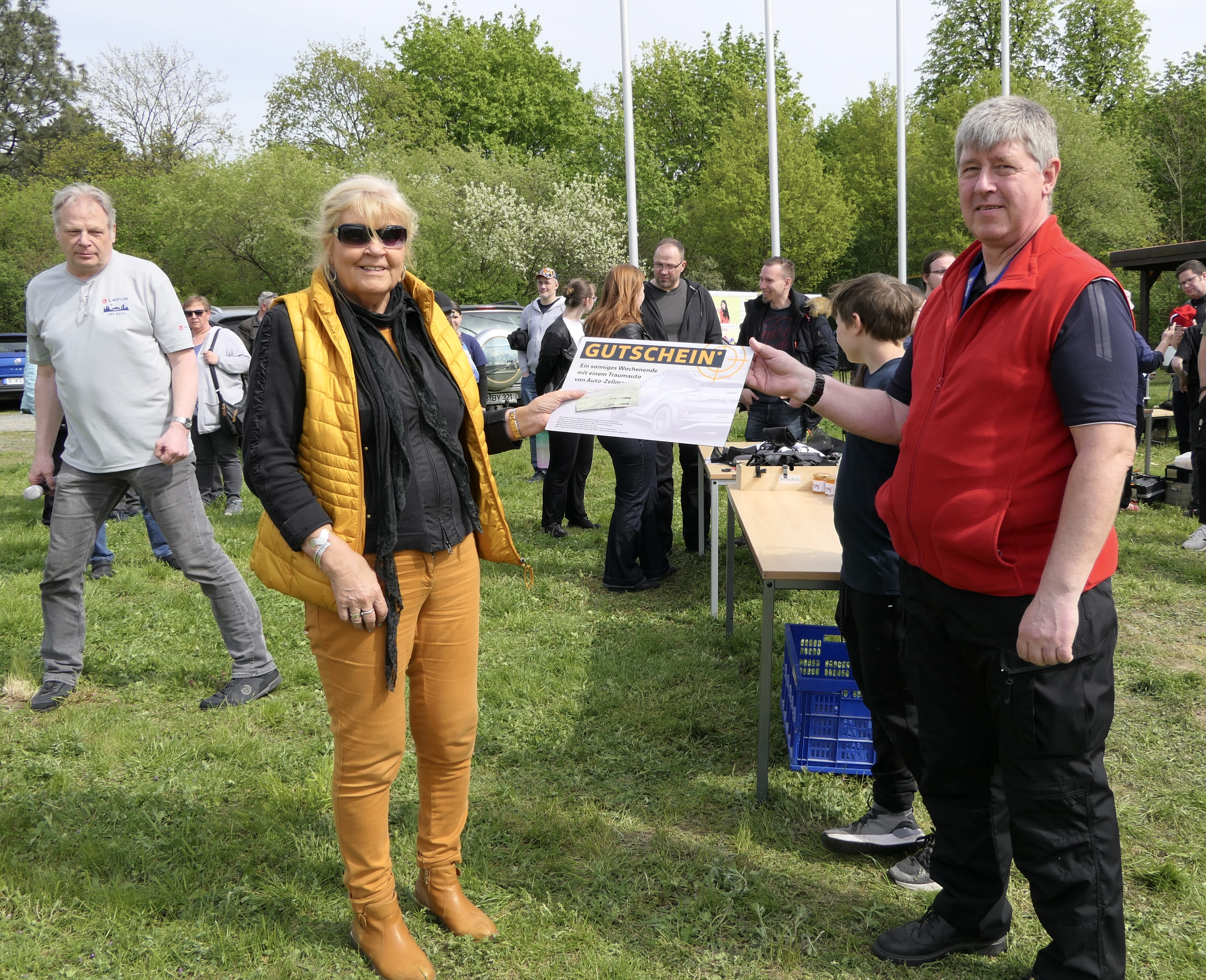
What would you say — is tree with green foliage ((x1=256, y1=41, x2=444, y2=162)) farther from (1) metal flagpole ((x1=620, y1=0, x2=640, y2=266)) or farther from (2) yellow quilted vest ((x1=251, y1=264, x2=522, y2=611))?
(2) yellow quilted vest ((x1=251, y1=264, x2=522, y2=611))

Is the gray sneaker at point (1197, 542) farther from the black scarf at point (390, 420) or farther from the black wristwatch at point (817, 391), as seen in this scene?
the black scarf at point (390, 420)

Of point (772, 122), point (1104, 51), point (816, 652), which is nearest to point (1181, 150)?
point (1104, 51)

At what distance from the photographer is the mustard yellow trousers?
239 cm

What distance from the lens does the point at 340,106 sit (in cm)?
3797

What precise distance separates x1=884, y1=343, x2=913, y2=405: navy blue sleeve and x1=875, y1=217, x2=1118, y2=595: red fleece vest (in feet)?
1.13

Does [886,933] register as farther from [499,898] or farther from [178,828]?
[178,828]

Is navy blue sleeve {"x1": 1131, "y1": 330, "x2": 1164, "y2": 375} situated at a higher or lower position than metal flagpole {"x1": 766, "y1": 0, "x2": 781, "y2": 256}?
lower

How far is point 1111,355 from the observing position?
76.3 inches

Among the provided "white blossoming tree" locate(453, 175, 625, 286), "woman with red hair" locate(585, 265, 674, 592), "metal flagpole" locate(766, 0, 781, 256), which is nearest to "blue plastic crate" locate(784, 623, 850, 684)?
"woman with red hair" locate(585, 265, 674, 592)

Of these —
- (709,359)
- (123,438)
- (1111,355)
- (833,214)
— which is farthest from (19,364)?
(833,214)

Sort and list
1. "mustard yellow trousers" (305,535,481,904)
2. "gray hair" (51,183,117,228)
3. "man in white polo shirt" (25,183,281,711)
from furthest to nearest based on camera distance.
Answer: "man in white polo shirt" (25,183,281,711) → "gray hair" (51,183,117,228) → "mustard yellow trousers" (305,535,481,904)

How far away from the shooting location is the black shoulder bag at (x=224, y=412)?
8.23 m

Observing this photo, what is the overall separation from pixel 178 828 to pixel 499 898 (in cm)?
127

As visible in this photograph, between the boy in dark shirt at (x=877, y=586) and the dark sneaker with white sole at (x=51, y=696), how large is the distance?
363 cm
